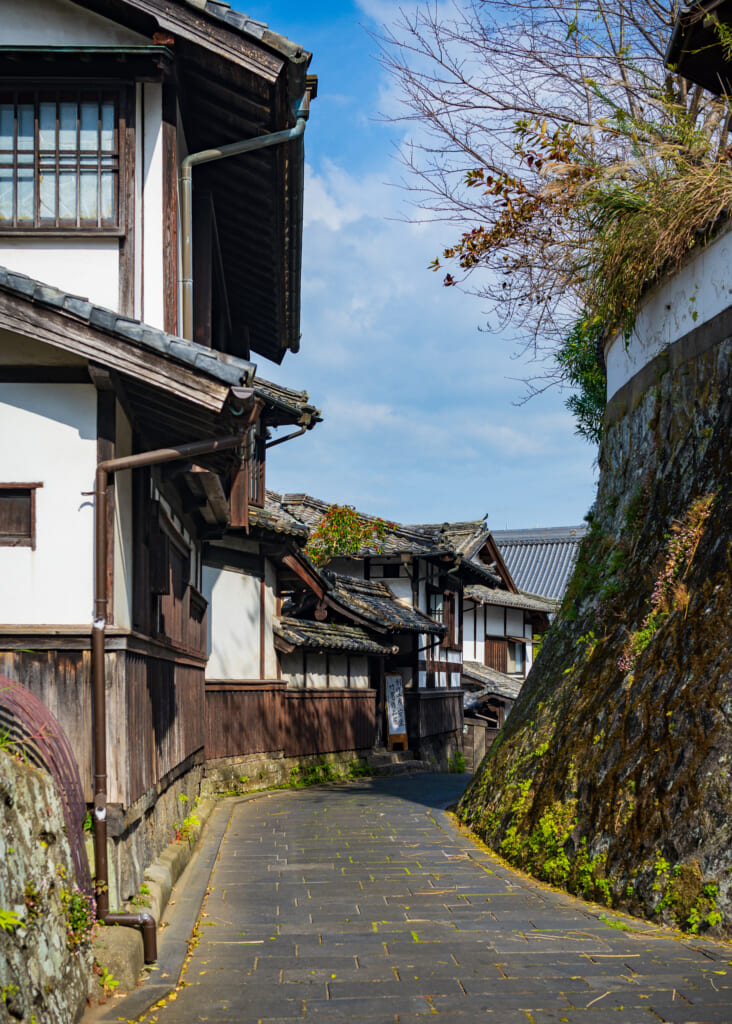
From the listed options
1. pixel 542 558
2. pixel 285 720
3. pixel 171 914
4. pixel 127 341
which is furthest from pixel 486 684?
pixel 127 341

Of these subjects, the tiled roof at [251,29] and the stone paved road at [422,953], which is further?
the tiled roof at [251,29]

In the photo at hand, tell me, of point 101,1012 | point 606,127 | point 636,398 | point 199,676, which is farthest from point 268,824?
point 606,127

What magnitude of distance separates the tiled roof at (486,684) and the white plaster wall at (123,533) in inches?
1176

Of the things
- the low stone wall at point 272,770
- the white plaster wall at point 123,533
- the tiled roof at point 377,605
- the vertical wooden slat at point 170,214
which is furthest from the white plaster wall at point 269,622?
the white plaster wall at point 123,533

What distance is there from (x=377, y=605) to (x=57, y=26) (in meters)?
21.7

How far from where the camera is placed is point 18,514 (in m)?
7.77

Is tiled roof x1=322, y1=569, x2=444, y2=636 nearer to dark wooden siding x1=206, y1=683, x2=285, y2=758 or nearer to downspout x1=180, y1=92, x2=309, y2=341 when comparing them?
dark wooden siding x1=206, y1=683, x2=285, y2=758

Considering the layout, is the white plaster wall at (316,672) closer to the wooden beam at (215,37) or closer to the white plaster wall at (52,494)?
the wooden beam at (215,37)

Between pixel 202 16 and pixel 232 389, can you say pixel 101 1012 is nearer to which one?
pixel 232 389

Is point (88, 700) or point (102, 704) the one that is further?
point (88, 700)

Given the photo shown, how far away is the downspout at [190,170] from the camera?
1041 centimetres

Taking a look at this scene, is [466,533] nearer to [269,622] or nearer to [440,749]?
[440,749]

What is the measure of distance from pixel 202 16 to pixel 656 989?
9557mm

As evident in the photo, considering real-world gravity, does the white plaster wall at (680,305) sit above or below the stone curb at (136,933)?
above
